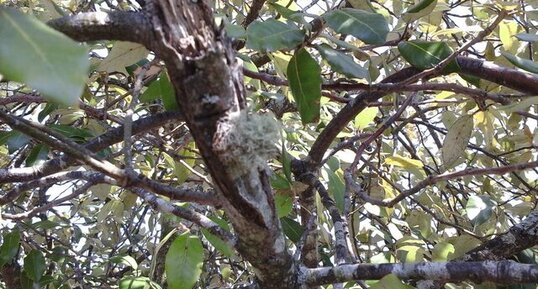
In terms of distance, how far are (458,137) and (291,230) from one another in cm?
37

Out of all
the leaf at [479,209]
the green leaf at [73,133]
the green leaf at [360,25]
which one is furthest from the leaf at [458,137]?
the green leaf at [73,133]

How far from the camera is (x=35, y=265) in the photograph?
1405 millimetres

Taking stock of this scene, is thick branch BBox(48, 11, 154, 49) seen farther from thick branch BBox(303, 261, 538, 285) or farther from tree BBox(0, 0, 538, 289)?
thick branch BBox(303, 261, 538, 285)

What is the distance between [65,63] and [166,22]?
25 centimetres

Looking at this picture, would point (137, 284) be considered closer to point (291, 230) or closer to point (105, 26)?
point (291, 230)

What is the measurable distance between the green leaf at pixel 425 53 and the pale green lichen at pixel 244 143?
1.16ft

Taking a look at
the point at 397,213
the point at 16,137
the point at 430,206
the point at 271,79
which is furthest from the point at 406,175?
the point at 16,137

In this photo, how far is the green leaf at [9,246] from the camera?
1.33 m

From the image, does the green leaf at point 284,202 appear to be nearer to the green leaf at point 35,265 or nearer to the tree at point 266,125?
the tree at point 266,125

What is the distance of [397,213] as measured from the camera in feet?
6.41

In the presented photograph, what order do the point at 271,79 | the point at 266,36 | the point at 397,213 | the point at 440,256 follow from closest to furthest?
the point at 266,36
the point at 271,79
the point at 440,256
the point at 397,213

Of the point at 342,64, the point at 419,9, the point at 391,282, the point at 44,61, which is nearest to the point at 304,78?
the point at 342,64

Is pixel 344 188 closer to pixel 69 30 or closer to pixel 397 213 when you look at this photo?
pixel 69 30

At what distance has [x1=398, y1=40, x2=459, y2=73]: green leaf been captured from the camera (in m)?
0.90
